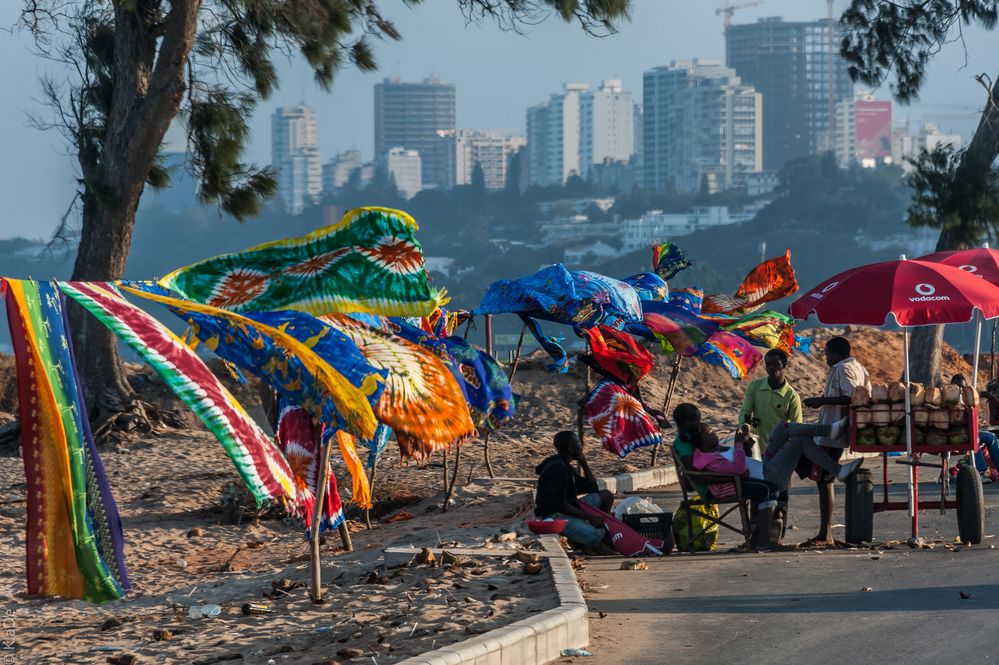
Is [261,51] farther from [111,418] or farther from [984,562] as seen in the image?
[984,562]

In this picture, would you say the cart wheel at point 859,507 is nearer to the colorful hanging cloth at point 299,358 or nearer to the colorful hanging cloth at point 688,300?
the colorful hanging cloth at point 299,358

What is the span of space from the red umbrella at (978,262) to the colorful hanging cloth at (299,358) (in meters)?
6.28

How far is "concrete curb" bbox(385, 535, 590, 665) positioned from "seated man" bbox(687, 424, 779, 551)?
6.52 ft

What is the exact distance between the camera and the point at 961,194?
19906 millimetres

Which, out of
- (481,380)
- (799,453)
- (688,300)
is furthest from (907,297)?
(688,300)

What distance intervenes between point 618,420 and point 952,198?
→ 981 centimetres

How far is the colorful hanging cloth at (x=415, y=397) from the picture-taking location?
6445 millimetres

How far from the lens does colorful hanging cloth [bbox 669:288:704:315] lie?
13328 mm

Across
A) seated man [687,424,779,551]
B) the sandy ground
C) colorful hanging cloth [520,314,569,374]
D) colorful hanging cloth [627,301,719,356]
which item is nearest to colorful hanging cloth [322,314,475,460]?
the sandy ground

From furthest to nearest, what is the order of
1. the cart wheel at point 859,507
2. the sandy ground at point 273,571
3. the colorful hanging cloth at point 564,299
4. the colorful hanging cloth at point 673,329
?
the colorful hanging cloth at point 673,329 < the colorful hanging cloth at point 564,299 < the cart wheel at point 859,507 < the sandy ground at point 273,571

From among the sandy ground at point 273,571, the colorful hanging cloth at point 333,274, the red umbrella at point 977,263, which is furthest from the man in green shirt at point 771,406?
the colorful hanging cloth at point 333,274

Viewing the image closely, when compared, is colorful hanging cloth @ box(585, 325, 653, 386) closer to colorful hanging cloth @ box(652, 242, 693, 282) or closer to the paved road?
colorful hanging cloth @ box(652, 242, 693, 282)

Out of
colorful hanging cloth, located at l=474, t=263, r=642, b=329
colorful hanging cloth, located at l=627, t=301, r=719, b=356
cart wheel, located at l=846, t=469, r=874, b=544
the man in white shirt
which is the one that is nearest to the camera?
cart wheel, located at l=846, t=469, r=874, b=544

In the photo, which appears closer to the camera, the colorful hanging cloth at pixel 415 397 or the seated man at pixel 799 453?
the colorful hanging cloth at pixel 415 397
